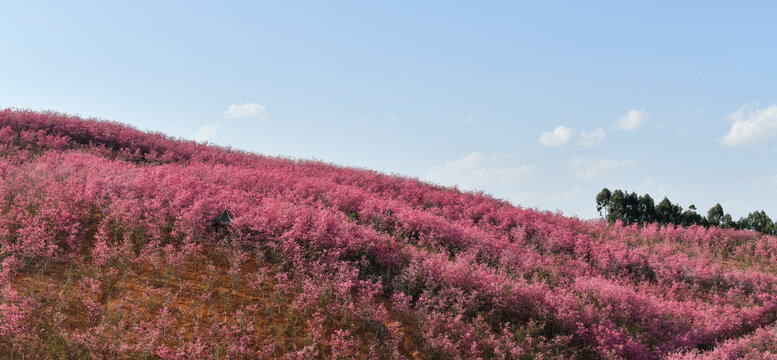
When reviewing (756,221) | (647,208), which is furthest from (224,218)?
(756,221)

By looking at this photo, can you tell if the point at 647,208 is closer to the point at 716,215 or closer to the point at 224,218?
the point at 716,215

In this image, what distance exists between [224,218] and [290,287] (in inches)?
113

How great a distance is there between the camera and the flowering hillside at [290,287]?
7.62 meters

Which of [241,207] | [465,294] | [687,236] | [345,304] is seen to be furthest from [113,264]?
[687,236]

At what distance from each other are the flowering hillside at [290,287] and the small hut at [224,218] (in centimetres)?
17

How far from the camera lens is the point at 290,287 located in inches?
348

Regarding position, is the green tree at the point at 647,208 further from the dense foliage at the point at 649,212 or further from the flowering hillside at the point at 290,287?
the flowering hillside at the point at 290,287

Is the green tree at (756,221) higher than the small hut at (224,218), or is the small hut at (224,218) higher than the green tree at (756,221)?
the green tree at (756,221)

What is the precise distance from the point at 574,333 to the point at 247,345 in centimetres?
654

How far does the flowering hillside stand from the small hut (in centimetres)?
17

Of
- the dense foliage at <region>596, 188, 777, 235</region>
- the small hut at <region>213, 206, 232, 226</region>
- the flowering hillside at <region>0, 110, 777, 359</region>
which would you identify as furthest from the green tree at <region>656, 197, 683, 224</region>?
the small hut at <region>213, 206, 232, 226</region>

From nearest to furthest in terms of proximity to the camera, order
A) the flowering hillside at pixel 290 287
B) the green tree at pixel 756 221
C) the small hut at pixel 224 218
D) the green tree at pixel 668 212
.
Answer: the flowering hillside at pixel 290 287 → the small hut at pixel 224 218 → the green tree at pixel 756 221 → the green tree at pixel 668 212

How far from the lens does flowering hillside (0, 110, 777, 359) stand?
25.0 ft

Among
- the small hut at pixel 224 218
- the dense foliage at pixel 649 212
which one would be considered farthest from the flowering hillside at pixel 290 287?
the dense foliage at pixel 649 212
